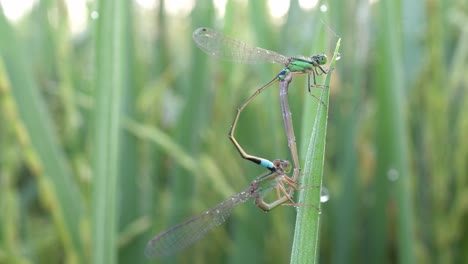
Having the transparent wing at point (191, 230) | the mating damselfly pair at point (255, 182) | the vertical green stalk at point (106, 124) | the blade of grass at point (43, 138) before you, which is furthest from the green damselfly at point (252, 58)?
the blade of grass at point (43, 138)

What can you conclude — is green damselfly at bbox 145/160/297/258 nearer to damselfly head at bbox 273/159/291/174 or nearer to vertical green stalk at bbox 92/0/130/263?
damselfly head at bbox 273/159/291/174

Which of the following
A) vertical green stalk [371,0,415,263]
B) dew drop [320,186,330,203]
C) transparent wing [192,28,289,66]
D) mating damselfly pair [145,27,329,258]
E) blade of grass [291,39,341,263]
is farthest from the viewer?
vertical green stalk [371,0,415,263]

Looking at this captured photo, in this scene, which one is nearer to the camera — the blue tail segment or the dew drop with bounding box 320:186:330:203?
the dew drop with bounding box 320:186:330:203

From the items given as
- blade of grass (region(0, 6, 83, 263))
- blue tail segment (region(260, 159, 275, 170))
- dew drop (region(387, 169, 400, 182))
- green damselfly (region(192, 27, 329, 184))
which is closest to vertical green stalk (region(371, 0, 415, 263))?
dew drop (region(387, 169, 400, 182))

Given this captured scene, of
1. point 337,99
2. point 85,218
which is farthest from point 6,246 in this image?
point 337,99

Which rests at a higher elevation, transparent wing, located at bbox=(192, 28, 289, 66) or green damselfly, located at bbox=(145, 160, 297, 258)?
transparent wing, located at bbox=(192, 28, 289, 66)

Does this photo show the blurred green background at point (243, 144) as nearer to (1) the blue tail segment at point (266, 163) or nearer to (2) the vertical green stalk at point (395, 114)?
(2) the vertical green stalk at point (395, 114)

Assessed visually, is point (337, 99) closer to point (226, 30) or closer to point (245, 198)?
point (226, 30)
